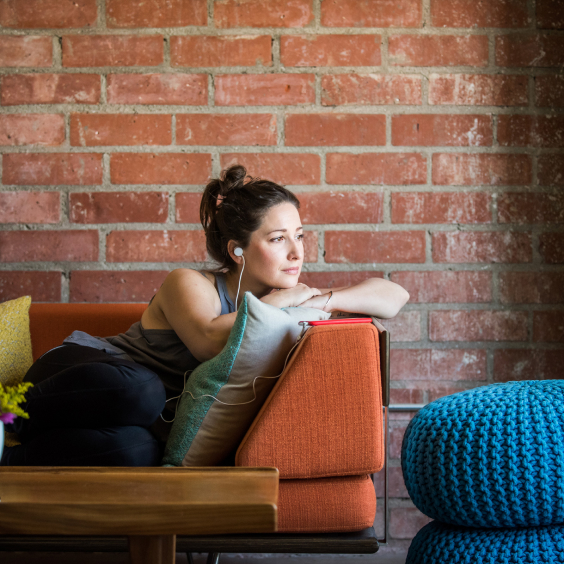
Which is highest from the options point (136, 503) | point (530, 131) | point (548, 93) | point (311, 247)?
point (548, 93)

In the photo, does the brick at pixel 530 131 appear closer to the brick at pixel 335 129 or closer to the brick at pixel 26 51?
the brick at pixel 335 129

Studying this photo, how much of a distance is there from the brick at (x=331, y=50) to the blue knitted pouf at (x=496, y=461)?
1.17 m

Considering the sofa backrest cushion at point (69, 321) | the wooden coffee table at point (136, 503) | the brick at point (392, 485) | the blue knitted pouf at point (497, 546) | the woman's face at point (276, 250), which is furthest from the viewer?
the brick at point (392, 485)

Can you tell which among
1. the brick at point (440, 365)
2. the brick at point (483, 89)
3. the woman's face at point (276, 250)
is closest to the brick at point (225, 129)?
the woman's face at point (276, 250)

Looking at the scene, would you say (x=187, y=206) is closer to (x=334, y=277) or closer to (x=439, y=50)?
(x=334, y=277)

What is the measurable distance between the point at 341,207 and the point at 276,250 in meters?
Result: 0.40

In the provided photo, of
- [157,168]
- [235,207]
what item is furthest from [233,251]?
[157,168]

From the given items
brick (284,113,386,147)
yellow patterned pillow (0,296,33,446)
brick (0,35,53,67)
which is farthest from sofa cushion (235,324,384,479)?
brick (0,35,53,67)

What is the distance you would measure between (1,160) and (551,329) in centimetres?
181

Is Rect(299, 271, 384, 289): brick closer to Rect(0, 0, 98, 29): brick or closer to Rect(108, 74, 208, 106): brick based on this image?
Rect(108, 74, 208, 106): brick

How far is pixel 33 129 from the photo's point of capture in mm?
1729

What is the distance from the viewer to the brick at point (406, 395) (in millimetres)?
1703

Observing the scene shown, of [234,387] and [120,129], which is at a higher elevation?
[120,129]

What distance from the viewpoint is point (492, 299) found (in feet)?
5.60
